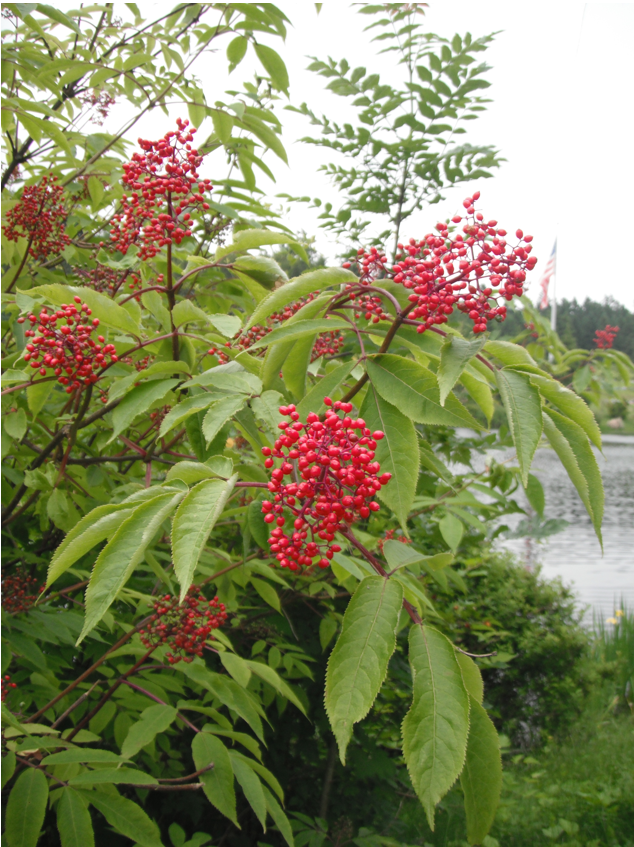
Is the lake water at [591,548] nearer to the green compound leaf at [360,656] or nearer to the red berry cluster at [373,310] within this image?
the red berry cluster at [373,310]

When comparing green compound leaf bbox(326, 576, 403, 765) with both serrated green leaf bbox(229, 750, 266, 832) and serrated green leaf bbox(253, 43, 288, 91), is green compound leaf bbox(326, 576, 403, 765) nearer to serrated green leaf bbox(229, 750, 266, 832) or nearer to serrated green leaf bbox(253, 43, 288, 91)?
serrated green leaf bbox(229, 750, 266, 832)

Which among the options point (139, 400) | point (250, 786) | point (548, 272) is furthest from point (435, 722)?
point (548, 272)

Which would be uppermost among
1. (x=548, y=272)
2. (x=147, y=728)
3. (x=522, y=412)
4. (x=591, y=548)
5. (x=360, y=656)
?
(x=548, y=272)

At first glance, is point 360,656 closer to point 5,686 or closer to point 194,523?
point 194,523

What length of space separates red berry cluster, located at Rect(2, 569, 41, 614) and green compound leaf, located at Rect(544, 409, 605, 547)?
61.7 inches

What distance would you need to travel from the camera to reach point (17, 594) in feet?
6.07

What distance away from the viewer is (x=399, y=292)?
98 cm

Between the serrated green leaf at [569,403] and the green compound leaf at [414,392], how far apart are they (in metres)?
0.12

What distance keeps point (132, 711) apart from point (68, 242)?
5.16ft

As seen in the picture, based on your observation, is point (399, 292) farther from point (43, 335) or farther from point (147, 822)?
point (147, 822)

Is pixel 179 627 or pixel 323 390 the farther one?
pixel 179 627

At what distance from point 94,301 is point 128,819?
1080 millimetres

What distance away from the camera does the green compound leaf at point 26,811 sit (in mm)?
1205

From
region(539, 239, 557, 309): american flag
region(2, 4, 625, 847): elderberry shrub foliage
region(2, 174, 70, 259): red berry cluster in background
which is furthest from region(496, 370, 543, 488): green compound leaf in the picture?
region(539, 239, 557, 309): american flag
